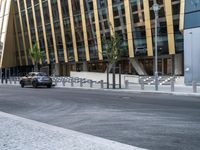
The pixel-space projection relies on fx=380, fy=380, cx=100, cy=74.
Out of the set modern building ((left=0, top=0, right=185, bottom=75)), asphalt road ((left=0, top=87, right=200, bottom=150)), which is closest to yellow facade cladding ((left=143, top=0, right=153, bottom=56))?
modern building ((left=0, top=0, right=185, bottom=75))

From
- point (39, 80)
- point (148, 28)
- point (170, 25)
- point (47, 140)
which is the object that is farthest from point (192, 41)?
point (47, 140)

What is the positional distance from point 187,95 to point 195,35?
11011 mm

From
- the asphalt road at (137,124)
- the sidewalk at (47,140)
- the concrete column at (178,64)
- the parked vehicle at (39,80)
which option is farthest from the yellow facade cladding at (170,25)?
the sidewalk at (47,140)

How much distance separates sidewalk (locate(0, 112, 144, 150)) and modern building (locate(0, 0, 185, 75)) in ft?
88.6

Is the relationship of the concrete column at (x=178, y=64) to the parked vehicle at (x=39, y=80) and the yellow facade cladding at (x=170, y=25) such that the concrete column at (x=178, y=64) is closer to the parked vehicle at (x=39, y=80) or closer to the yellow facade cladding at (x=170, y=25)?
the yellow facade cladding at (x=170, y=25)

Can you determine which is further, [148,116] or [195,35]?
[195,35]

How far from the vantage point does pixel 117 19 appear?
1898 inches

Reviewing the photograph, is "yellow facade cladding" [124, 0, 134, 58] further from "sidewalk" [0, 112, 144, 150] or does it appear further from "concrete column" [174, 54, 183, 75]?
"sidewalk" [0, 112, 144, 150]

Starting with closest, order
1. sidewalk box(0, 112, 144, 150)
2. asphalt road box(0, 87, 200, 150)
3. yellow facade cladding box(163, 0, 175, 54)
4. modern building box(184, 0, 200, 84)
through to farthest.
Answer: sidewalk box(0, 112, 144, 150)
asphalt road box(0, 87, 200, 150)
modern building box(184, 0, 200, 84)
yellow facade cladding box(163, 0, 175, 54)

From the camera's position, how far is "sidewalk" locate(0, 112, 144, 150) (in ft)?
22.9

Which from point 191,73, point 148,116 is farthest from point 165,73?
point 148,116

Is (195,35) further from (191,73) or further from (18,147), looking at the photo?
(18,147)

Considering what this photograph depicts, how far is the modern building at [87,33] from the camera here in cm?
4284

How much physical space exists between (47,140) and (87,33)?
154 feet
